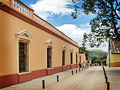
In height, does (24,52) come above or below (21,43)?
below

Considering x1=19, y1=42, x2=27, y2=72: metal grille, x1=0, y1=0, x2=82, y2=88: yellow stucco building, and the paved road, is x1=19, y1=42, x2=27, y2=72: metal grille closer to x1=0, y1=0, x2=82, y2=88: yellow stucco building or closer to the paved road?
x1=0, y1=0, x2=82, y2=88: yellow stucco building

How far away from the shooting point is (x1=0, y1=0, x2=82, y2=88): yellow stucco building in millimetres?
9405

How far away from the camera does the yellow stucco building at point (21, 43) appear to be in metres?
9.41

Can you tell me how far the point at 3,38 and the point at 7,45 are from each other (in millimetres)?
566

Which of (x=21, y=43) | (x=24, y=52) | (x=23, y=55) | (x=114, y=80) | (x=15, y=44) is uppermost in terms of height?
(x=21, y=43)

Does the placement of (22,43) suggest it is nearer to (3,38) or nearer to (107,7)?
(3,38)

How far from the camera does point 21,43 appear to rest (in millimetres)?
12031

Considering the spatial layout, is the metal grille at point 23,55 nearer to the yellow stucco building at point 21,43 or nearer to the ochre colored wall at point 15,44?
the yellow stucco building at point 21,43

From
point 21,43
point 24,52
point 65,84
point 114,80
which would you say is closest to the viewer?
point 65,84

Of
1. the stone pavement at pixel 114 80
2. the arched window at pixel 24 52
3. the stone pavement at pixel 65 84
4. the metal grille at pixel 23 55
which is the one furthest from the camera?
the metal grille at pixel 23 55

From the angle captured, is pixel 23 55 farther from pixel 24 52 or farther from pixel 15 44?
pixel 15 44

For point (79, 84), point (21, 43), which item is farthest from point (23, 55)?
point (79, 84)

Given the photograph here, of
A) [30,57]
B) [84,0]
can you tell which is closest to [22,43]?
[30,57]

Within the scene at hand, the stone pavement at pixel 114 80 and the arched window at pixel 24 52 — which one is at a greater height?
the arched window at pixel 24 52
